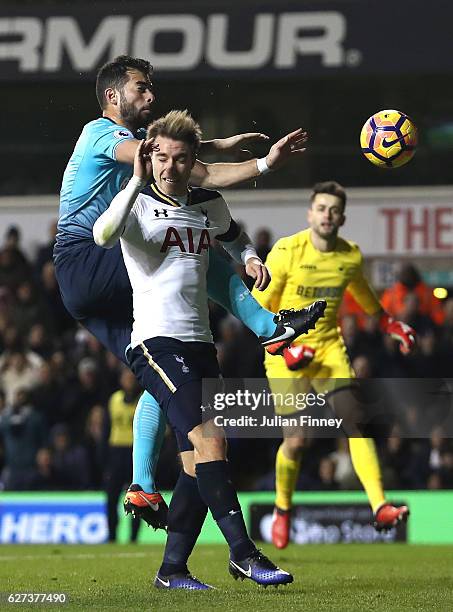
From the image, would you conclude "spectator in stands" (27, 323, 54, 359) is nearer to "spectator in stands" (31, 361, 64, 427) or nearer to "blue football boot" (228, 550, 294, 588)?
"spectator in stands" (31, 361, 64, 427)

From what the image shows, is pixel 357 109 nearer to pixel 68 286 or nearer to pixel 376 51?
pixel 376 51

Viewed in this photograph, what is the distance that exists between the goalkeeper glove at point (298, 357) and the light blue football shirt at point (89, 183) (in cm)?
217

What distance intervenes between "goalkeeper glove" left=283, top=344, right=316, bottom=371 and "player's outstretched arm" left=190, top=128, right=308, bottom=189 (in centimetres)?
224

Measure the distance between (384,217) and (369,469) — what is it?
6436mm

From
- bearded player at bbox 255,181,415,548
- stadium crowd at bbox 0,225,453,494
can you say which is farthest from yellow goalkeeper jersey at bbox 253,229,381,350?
stadium crowd at bbox 0,225,453,494

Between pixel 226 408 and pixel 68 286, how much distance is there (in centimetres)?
122

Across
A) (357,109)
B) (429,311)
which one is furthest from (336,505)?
(357,109)

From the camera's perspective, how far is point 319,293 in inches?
388

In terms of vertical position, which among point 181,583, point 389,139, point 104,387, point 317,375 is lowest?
point 181,583

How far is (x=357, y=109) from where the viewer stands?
1545 cm

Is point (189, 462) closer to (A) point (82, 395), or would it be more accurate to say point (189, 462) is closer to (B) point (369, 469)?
(B) point (369, 469)

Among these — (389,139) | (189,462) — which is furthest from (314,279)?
(189,462)

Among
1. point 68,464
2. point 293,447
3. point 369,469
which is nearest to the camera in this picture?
point 369,469

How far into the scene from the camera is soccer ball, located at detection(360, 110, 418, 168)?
327 inches
